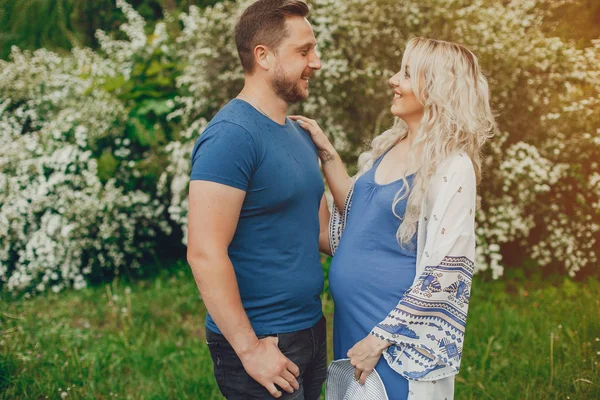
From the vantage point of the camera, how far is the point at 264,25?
2.22m

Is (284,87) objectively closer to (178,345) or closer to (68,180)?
(178,345)

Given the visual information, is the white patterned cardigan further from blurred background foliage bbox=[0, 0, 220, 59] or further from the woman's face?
blurred background foliage bbox=[0, 0, 220, 59]

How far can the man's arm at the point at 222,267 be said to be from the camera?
6.41 feet

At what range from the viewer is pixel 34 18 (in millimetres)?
7801

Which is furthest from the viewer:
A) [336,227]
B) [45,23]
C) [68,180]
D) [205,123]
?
[45,23]

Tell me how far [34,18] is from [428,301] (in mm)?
7458

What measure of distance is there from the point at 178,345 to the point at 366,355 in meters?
2.66

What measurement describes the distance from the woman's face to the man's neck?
0.49 m

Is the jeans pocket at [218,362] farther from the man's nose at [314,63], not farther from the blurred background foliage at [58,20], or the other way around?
the blurred background foliage at [58,20]

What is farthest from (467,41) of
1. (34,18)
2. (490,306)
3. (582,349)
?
(34,18)

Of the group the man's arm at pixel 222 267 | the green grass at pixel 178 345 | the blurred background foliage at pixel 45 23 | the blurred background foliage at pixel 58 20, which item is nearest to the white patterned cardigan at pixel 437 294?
the man's arm at pixel 222 267

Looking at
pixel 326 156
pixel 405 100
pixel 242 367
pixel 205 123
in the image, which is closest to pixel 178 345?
pixel 205 123

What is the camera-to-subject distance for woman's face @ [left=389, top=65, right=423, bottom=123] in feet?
7.76

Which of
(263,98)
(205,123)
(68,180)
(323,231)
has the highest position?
(263,98)
